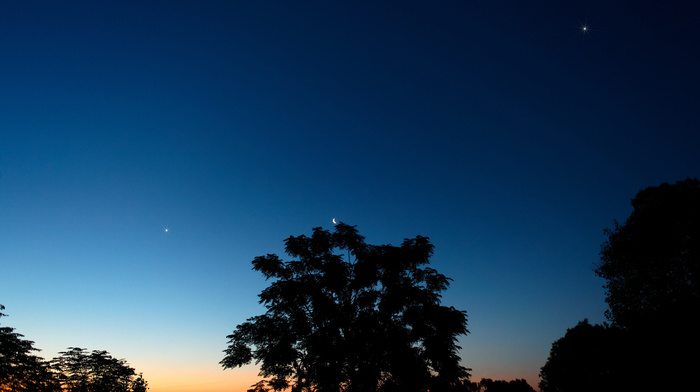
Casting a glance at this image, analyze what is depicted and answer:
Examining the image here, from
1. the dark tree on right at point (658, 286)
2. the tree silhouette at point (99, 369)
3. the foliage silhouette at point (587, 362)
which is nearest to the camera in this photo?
the dark tree on right at point (658, 286)

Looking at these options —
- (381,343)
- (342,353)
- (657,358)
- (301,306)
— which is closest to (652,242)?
(657,358)

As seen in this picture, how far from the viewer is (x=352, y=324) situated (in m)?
26.0

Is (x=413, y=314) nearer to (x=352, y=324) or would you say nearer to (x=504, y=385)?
(x=352, y=324)

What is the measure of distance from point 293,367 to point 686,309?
2915cm

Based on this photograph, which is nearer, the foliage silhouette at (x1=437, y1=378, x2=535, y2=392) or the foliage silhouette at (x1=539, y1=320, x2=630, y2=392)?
the foliage silhouette at (x1=539, y1=320, x2=630, y2=392)

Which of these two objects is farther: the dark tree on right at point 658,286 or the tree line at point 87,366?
the tree line at point 87,366

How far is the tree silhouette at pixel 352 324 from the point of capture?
2459 centimetres

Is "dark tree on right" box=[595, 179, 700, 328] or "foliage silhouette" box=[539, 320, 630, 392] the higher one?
"dark tree on right" box=[595, 179, 700, 328]

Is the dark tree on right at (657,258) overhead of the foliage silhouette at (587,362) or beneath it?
overhead

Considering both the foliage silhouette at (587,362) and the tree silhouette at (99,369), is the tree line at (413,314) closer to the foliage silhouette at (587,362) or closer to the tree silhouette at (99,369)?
the foliage silhouette at (587,362)

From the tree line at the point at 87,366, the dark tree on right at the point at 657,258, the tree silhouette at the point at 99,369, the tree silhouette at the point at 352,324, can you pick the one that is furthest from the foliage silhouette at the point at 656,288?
the tree silhouette at the point at 99,369

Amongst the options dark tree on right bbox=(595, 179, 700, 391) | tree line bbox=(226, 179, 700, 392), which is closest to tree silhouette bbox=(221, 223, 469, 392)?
tree line bbox=(226, 179, 700, 392)

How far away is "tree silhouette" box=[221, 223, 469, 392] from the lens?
2459 centimetres

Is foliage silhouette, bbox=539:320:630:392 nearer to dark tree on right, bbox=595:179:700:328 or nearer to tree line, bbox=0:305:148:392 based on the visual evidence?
dark tree on right, bbox=595:179:700:328
